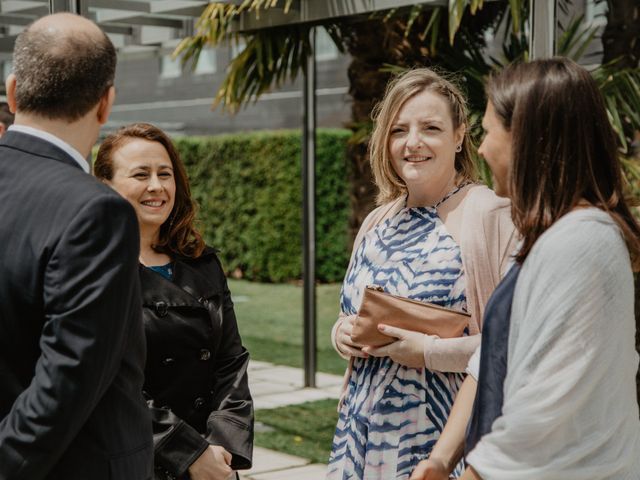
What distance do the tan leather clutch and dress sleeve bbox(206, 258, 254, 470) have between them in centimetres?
39

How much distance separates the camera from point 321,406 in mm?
6871

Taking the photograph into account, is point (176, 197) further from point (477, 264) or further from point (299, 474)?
point (299, 474)

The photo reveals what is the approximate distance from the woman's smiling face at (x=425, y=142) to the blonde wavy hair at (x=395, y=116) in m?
0.02

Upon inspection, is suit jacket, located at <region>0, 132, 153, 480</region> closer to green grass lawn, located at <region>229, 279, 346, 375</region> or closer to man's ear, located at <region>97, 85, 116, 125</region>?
man's ear, located at <region>97, 85, 116, 125</region>

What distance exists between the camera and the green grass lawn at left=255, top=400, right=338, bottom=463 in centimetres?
572

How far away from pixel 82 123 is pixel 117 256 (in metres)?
0.30

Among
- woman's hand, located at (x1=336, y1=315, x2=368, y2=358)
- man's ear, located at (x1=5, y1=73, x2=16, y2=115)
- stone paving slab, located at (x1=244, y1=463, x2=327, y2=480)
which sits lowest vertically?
stone paving slab, located at (x1=244, y1=463, x2=327, y2=480)

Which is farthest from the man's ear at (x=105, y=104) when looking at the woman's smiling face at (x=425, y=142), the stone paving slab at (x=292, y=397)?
the stone paving slab at (x=292, y=397)

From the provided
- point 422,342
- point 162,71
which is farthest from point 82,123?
point 162,71

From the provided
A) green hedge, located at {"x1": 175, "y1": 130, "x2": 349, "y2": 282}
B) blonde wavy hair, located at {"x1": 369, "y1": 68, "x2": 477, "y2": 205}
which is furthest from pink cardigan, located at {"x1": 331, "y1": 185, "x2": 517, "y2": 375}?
green hedge, located at {"x1": 175, "y1": 130, "x2": 349, "y2": 282}

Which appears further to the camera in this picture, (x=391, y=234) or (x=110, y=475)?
(x=391, y=234)

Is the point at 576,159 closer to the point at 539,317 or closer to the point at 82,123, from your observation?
the point at 539,317

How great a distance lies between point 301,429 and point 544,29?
10.8ft

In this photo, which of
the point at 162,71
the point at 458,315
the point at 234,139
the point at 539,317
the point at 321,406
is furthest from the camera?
the point at 162,71
